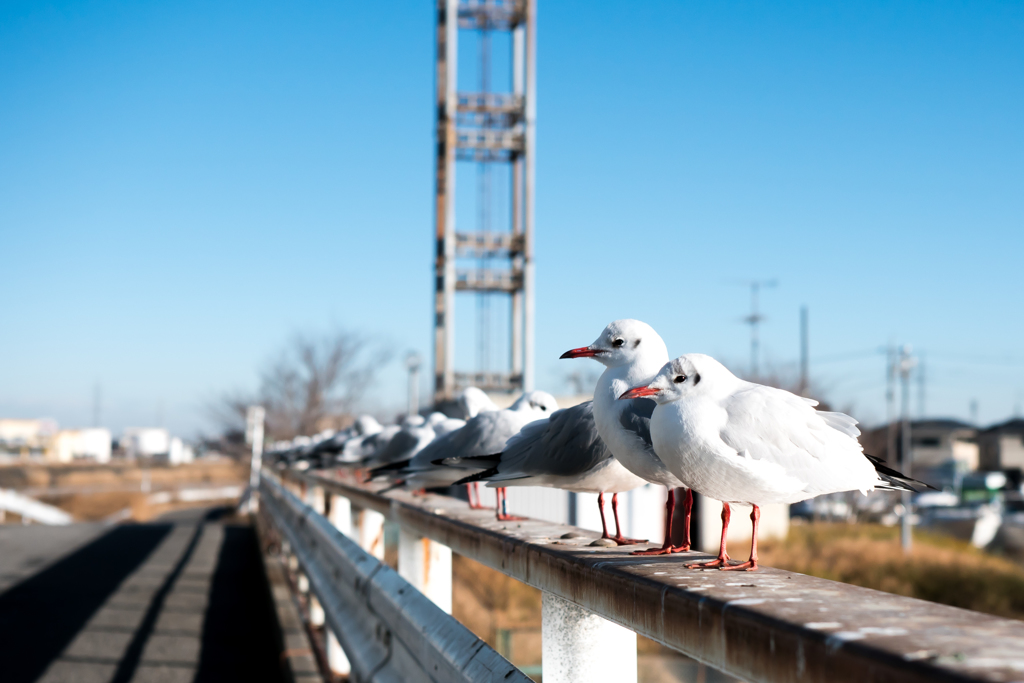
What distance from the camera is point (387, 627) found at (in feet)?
9.12

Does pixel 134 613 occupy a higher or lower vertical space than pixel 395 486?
lower

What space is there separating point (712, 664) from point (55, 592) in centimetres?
966

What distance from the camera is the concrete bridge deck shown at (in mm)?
5973

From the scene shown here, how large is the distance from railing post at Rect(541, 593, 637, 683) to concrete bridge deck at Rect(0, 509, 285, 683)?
15.6ft

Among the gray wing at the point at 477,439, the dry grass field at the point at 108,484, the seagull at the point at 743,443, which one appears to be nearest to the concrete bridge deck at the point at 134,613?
the gray wing at the point at 477,439

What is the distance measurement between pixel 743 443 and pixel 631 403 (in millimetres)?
429

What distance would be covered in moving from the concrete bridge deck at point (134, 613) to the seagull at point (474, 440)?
2.79 m

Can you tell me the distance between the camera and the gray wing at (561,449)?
2.49m

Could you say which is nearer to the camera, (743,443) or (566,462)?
(743,443)

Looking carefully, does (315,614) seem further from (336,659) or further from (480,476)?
(480,476)

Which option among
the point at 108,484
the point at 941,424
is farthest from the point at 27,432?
the point at 941,424

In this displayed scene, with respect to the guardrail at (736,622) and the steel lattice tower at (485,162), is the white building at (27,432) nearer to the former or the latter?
the steel lattice tower at (485,162)

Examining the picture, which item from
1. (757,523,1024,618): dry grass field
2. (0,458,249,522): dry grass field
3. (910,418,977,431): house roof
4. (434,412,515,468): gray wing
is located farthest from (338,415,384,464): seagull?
(910,418,977,431): house roof

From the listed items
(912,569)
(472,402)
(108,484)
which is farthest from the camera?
(108,484)
